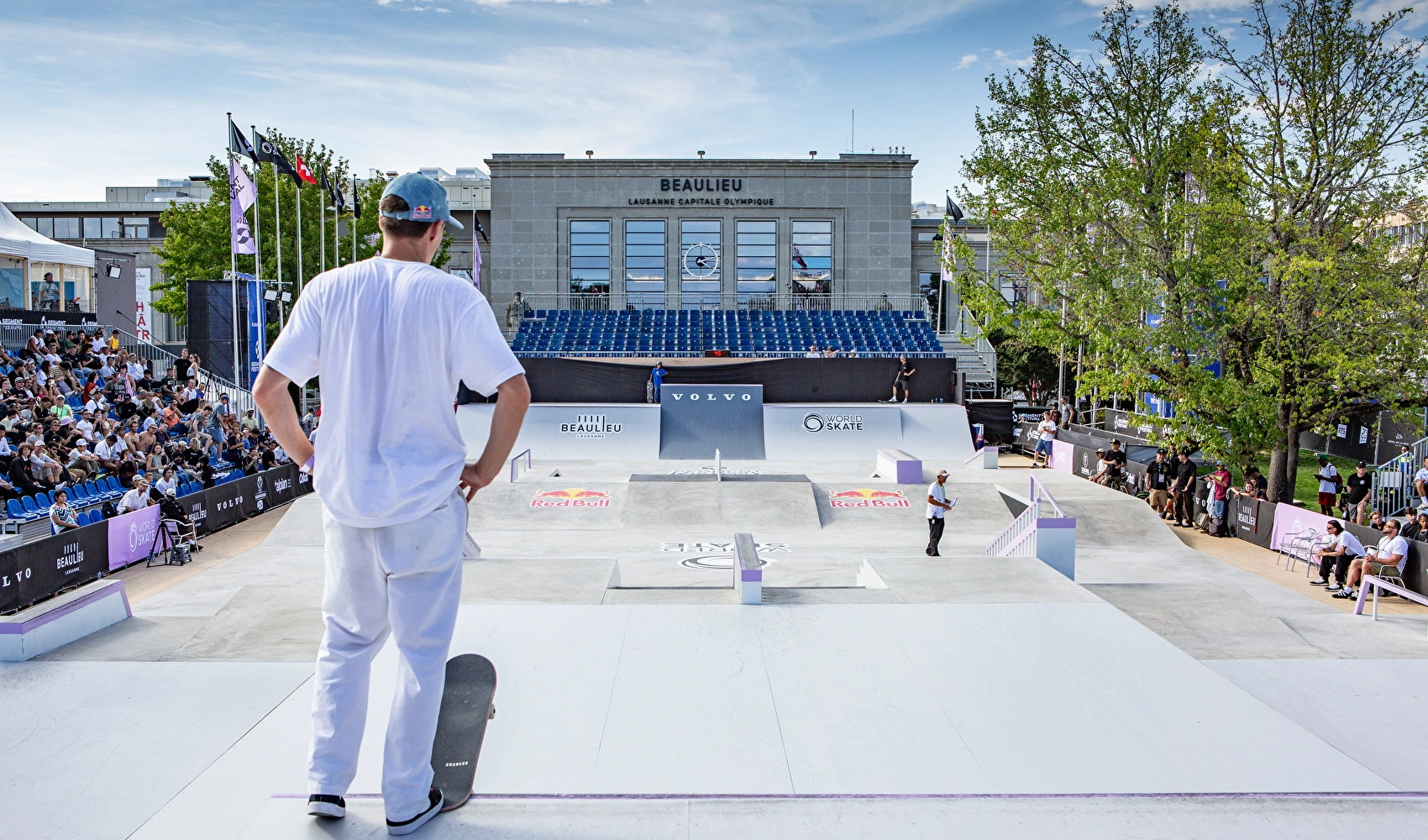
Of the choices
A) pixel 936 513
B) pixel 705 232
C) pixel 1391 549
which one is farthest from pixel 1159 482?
pixel 705 232

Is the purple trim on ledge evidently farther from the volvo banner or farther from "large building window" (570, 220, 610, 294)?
"large building window" (570, 220, 610, 294)

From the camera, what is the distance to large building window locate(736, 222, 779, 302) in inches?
1834

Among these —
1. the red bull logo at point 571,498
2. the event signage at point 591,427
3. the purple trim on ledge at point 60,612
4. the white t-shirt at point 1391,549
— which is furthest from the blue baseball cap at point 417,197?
the event signage at point 591,427

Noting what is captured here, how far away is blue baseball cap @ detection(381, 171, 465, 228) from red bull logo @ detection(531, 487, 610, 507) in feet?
49.8

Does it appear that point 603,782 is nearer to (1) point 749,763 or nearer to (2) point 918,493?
(1) point 749,763

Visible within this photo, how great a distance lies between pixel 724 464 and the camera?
24484 mm

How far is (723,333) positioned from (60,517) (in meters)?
31.6

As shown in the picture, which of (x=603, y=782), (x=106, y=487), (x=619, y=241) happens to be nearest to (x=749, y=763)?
(x=603, y=782)

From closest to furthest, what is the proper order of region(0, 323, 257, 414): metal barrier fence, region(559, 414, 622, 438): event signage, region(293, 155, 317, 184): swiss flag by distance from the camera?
region(0, 323, 257, 414): metal barrier fence, region(559, 414, 622, 438): event signage, region(293, 155, 317, 184): swiss flag

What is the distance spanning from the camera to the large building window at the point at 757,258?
1834 inches

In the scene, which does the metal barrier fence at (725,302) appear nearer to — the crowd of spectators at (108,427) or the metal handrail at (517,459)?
the crowd of spectators at (108,427)

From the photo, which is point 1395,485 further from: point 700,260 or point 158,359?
point 158,359

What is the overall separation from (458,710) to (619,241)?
146 feet

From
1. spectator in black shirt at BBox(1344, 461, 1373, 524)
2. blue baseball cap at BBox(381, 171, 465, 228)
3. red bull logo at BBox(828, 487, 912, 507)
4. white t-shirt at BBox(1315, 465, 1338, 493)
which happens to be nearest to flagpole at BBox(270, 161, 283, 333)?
red bull logo at BBox(828, 487, 912, 507)
